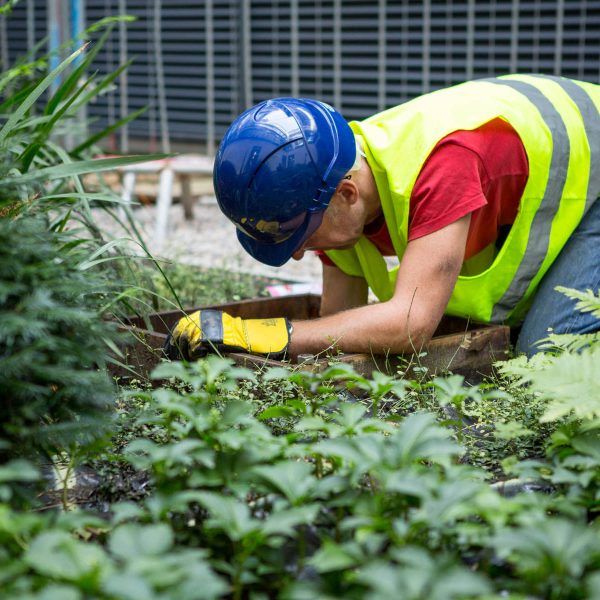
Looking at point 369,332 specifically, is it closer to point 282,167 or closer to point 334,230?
point 334,230

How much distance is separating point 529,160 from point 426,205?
1.52 ft

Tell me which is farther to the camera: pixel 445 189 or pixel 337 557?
pixel 445 189

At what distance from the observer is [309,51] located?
10.1 m

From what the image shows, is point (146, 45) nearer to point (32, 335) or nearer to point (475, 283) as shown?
point (475, 283)

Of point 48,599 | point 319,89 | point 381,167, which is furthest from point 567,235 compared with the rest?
point 319,89

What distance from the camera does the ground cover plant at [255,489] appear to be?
1.44m

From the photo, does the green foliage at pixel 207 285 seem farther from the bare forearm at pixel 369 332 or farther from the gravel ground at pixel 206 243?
the bare forearm at pixel 369 332

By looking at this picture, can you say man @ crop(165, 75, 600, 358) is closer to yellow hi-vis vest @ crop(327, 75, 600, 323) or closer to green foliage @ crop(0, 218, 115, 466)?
yellow hi-vis vest @ crop(327, 75, 600, 323)

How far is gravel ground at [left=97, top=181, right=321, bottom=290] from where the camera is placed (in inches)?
233

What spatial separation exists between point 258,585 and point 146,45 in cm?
1039

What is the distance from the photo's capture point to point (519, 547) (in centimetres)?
147

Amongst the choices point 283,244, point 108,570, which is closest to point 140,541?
point 108,570

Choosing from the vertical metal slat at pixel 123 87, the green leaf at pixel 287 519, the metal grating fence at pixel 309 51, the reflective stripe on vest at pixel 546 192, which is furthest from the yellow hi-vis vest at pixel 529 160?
the vertical metal slat at pixel 123 87

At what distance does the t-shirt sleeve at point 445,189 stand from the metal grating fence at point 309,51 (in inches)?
220
